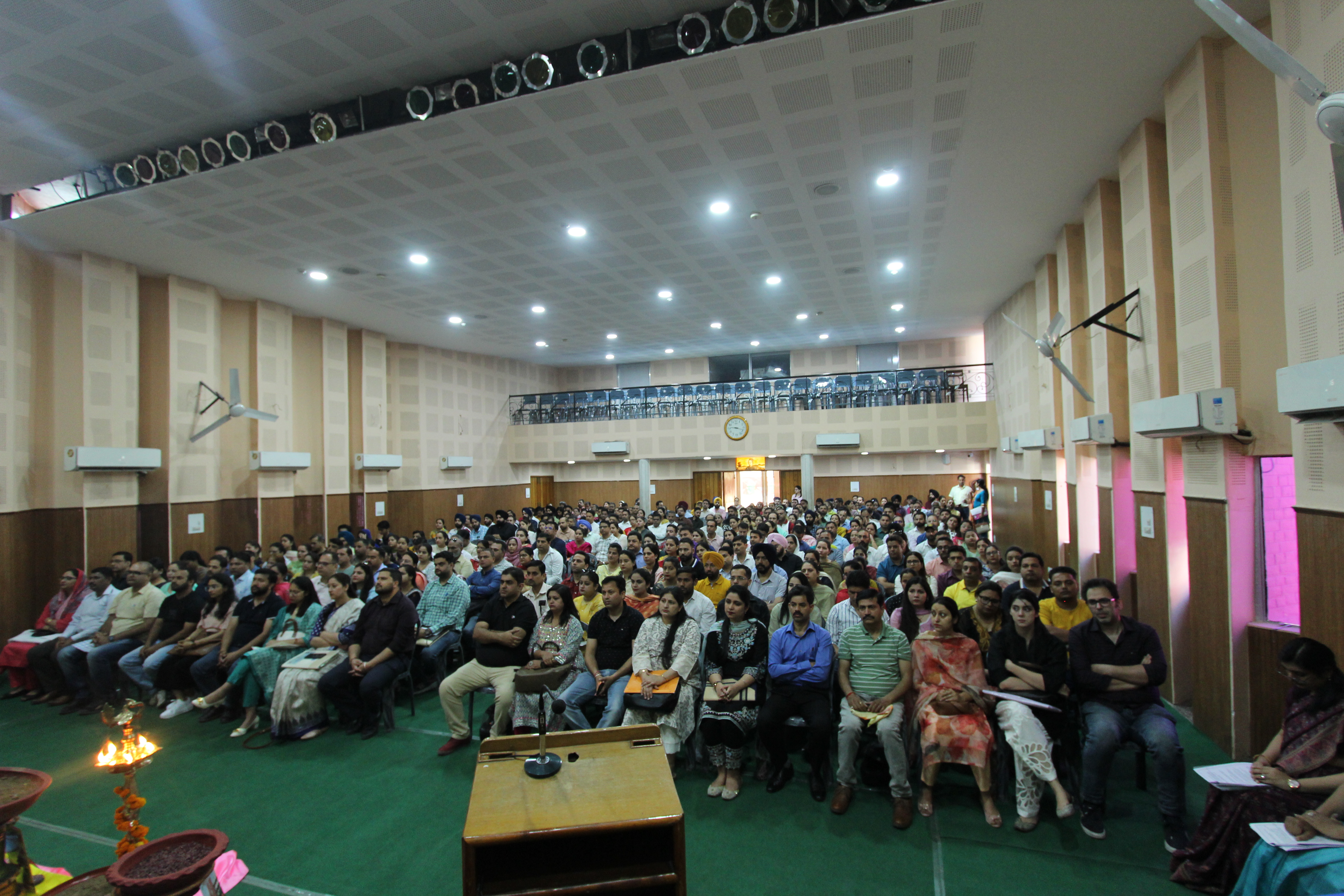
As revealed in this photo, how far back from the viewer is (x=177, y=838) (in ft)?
7.10

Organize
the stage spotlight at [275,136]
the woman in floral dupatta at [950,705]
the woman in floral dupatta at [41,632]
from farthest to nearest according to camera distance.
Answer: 1. the woman in floral dupatta at [41,632]
2. the stage spotlight at [275,136]
3. the woman in floral dupatta at [950,705]

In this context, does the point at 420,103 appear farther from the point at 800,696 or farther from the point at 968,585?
the point at 968,585

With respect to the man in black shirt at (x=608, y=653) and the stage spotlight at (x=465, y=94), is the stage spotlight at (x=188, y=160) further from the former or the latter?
the man in black shirt at (x=608, y=653)

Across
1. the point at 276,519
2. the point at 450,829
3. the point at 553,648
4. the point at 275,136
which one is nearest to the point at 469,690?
the point at 553,648

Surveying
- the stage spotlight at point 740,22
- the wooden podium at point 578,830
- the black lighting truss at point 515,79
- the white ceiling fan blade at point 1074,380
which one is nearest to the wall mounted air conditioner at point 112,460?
the black lighting truss at point 515,79

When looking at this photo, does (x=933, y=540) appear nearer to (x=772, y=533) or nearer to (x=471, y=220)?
(x=772, y=533)

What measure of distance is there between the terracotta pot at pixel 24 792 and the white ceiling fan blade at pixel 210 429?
9333 millimetres

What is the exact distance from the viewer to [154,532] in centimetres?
1001

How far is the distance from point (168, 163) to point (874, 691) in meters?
8.66

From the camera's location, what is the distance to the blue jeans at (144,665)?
587cm

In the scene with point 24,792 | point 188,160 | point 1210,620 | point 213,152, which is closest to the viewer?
point 24,792

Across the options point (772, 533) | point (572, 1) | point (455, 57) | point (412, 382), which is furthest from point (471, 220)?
point (412, 382)

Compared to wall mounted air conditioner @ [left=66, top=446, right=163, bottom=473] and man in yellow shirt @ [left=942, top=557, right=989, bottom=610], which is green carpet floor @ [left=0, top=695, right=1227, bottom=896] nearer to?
man in yellow shirt @ [left=942, top=557, right=989, bottom=610]

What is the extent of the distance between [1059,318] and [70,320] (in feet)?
43.8
